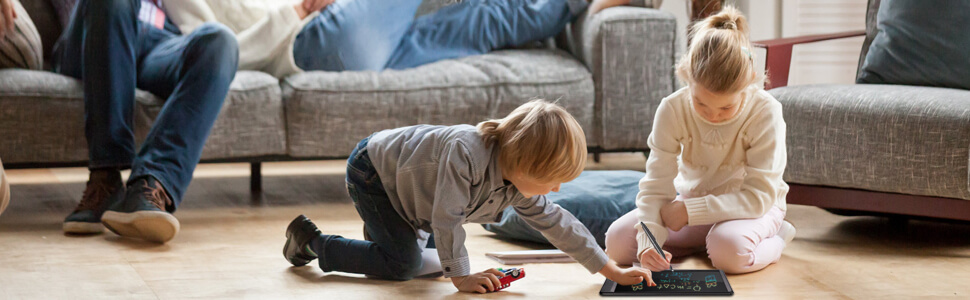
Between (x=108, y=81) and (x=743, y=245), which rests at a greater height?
(x=108, y=81)

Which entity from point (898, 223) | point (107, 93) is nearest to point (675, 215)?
point (898, 223)

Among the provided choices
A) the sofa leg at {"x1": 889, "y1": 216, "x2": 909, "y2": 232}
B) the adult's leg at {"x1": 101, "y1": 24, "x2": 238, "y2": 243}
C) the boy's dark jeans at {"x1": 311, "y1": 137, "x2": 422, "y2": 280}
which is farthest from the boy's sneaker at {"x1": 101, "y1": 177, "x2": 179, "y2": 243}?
the sofa leg at {"x1": 889, "y1": 216, "x2": 909, "y2": 232}

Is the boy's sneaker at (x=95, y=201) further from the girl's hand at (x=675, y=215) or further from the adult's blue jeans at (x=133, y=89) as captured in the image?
the girl's hand at (x=675, y=215)

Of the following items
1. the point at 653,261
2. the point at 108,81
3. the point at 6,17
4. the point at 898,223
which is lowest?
the point at 898,223

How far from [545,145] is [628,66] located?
3.88 ft

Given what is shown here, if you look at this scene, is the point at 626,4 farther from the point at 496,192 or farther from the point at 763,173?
the point at 496,192

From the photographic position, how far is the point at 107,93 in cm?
208

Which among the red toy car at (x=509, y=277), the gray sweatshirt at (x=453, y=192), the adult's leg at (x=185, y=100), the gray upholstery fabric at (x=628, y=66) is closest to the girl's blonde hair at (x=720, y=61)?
the gray sweatshirt at (x=453, y=192)

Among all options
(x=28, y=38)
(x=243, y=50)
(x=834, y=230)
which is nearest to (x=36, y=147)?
(x=28, y=38)

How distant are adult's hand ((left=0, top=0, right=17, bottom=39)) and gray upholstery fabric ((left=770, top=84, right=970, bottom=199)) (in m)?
1.64

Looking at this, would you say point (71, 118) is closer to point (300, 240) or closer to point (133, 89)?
point (133, 89)

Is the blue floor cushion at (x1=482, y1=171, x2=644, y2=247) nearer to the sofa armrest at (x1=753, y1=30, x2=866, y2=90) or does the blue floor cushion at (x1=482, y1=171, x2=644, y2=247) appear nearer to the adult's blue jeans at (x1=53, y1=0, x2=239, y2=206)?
the sofa armrest at (x1=753, y1=30, x2=866, y2=90)

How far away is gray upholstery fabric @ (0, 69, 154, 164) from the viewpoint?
7.12ft

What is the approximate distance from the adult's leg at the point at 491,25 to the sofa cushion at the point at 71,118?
45cm
